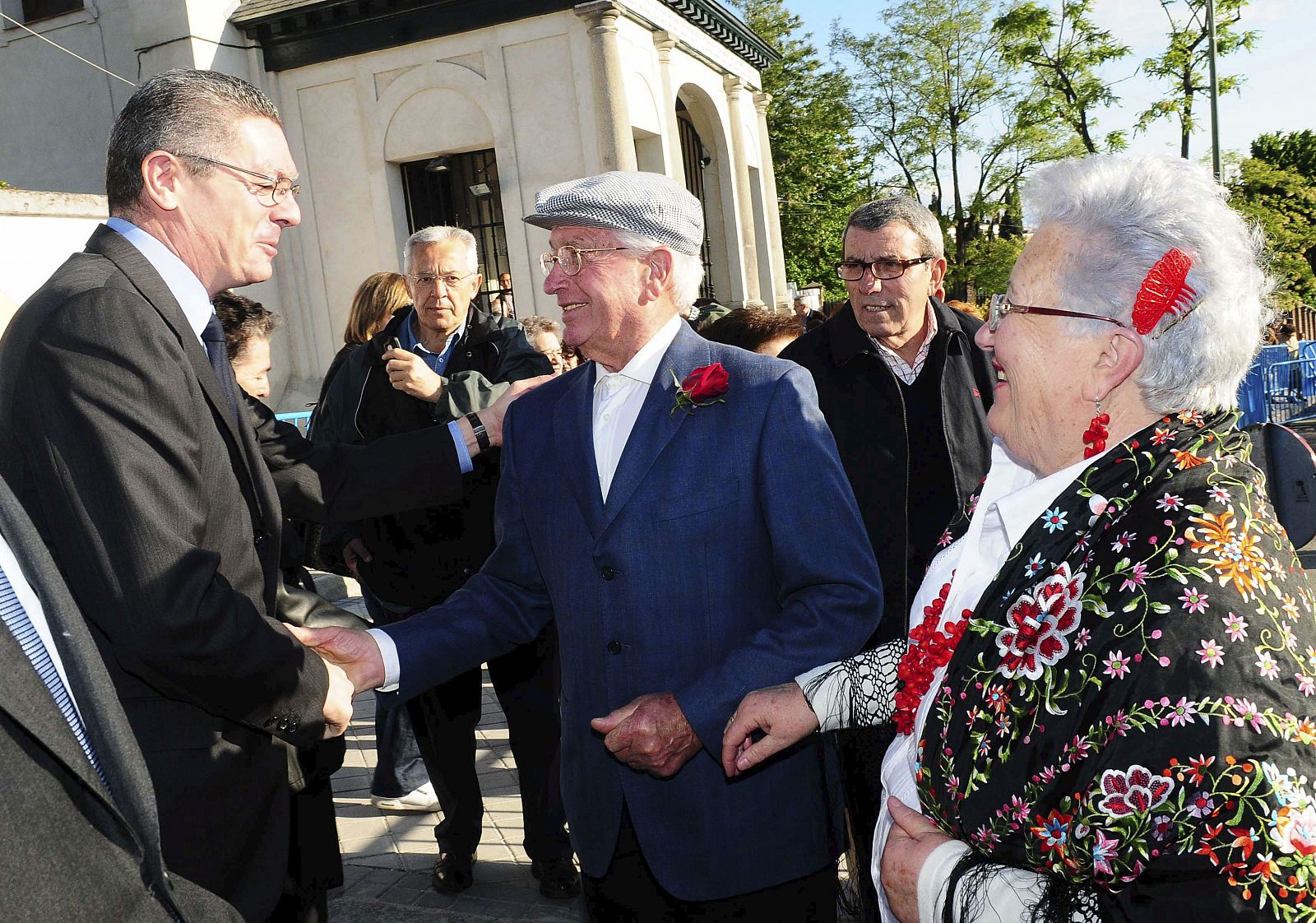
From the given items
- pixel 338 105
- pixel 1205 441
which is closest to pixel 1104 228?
pixel 1205 441

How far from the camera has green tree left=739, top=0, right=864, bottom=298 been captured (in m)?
35.3

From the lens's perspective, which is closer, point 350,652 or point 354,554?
point 350,652

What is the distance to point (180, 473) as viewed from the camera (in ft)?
7.13

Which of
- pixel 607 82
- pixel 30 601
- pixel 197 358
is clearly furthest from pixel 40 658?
pixel 607 82

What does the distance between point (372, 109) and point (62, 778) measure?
1703cm

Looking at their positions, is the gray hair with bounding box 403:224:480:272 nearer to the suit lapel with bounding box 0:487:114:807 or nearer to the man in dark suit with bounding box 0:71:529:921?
the man in dark suit with bounding box 0:71:529:921

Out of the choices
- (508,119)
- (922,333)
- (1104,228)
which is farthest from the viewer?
(508,119)

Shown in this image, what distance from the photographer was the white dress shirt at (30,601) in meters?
1.40

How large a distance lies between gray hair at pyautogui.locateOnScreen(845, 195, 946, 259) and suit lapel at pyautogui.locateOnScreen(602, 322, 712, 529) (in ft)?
6.73

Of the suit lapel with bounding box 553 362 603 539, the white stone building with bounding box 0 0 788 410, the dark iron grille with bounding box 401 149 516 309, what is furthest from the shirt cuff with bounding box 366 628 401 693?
the dark iron grille with bounding box 401 149 516 309

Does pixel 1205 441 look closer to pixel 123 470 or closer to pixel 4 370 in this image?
pixel 123 470

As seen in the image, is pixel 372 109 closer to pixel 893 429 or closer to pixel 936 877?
pixel 893 429

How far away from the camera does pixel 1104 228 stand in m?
1.85

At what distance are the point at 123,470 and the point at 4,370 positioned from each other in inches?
14.6
